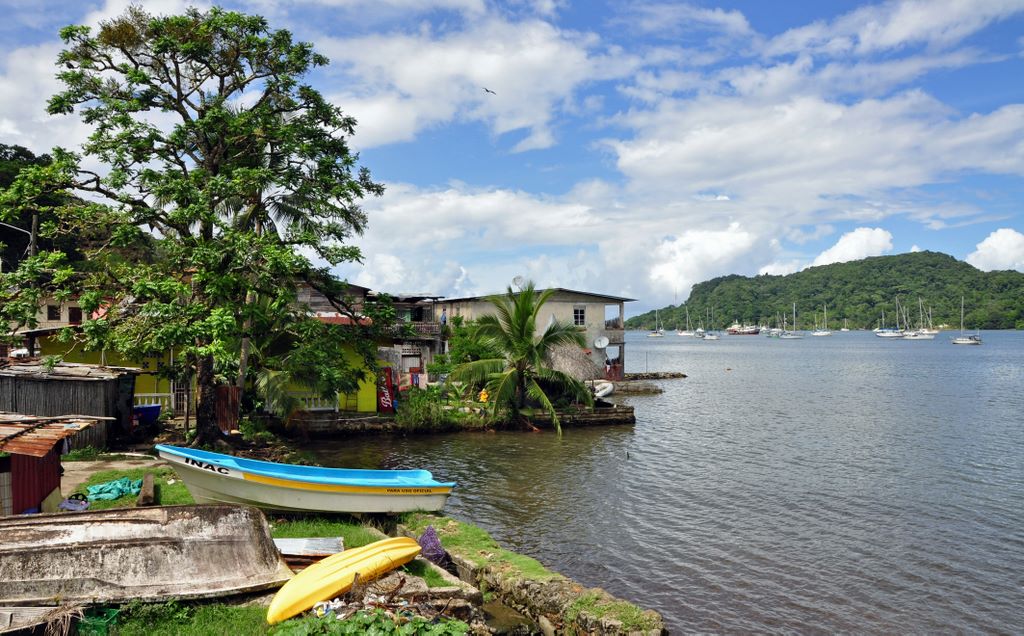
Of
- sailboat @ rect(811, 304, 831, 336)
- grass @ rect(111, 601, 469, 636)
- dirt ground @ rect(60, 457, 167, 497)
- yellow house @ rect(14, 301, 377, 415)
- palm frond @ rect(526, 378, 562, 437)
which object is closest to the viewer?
Answer: grass @ rect(111, 601, 469, 636)

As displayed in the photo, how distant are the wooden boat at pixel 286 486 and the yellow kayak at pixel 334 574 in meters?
3.04

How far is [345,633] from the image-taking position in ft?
20.9

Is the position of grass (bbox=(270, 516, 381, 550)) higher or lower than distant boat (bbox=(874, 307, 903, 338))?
lower

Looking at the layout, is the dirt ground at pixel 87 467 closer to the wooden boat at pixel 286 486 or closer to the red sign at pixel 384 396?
the wooden boat at pixel 286 486

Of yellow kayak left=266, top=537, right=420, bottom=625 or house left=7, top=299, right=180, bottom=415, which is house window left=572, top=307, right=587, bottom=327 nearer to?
house left=7, top=299, right=180, bottom=415

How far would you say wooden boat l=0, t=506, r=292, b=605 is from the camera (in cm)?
700

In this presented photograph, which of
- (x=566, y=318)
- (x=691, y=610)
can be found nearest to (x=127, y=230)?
(x=691, y=610)

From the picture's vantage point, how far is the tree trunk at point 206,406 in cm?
1728

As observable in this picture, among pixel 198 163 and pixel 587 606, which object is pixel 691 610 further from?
pixel 198 163

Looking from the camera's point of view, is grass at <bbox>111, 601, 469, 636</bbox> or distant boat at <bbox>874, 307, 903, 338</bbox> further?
distant boat at <bbox>874, 307, 903, 338</bbox>

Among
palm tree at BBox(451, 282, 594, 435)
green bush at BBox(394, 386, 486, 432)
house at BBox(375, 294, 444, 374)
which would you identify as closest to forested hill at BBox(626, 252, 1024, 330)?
house at BBox(375, 294, 444, 374)

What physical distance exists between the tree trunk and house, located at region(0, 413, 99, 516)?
6.93 meters

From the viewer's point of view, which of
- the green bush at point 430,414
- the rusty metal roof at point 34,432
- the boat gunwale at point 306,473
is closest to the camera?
the rusty metal roof at point 34,432

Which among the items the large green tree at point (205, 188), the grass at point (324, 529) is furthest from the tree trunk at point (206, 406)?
the grass at point (324, 529)
